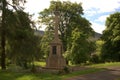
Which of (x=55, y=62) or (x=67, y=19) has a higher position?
(x=67, y=19)

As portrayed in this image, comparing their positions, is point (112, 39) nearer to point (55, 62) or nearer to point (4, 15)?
point (55, 62)

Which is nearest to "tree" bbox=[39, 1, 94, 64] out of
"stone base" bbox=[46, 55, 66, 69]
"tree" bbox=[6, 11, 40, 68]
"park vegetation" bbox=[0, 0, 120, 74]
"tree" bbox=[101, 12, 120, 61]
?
"park vegetation" bbox=[0, 0, 120, 74]

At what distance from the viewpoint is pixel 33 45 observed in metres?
29.9

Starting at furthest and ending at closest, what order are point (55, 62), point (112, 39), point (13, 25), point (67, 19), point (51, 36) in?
point (67, 19) < point (51, 36) < point (112, 39) < point (55, 62) < point (13, 25)

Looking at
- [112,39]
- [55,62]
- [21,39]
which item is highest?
[112,39]

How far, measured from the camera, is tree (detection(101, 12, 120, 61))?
1784 inches

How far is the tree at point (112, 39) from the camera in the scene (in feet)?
149

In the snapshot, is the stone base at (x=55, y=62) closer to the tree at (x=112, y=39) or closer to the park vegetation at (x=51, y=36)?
the park vegetation at (x=51, y=36)

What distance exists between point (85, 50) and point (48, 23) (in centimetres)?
1312

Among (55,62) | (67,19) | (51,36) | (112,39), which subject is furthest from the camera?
(67,19)

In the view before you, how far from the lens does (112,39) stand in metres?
45.7

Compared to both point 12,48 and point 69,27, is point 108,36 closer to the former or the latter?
point 69,27

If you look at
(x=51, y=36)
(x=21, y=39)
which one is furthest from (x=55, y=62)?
(x=51, y=36)

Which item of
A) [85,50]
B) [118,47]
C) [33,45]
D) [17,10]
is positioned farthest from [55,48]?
[118,47]
